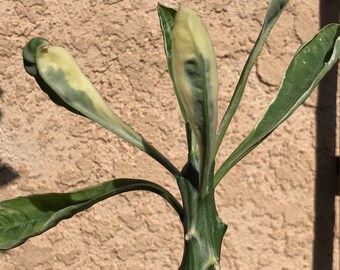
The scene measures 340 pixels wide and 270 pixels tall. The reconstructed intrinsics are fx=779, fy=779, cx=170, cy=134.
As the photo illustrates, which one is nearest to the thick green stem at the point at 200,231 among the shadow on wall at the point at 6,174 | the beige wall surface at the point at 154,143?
the beige wall surface at the point at 154,143

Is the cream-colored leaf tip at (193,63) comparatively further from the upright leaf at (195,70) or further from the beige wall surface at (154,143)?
the beige wall surface at (154,143)

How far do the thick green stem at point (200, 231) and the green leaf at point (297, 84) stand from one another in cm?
4

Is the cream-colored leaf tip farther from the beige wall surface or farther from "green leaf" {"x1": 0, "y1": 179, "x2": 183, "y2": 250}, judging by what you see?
the beige wall surface

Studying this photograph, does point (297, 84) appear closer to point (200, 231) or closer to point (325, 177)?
point (200, 231)

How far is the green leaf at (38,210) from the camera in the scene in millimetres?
797

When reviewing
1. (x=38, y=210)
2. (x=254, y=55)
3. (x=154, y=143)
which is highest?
(x=154, y=143)

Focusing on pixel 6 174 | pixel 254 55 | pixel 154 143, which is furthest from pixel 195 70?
pixel 6 174

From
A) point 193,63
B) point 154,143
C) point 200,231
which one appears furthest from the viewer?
point 154,143

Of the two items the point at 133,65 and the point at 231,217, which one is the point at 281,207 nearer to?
the point at 231,217

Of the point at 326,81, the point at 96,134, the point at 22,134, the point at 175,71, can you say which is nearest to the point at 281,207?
the point at 326,81

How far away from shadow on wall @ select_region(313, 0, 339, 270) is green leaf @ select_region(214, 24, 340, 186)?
571 millimetres

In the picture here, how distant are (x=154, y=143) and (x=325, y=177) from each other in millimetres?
326

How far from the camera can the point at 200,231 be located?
2.62 feet

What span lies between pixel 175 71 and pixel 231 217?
0.78 metres
